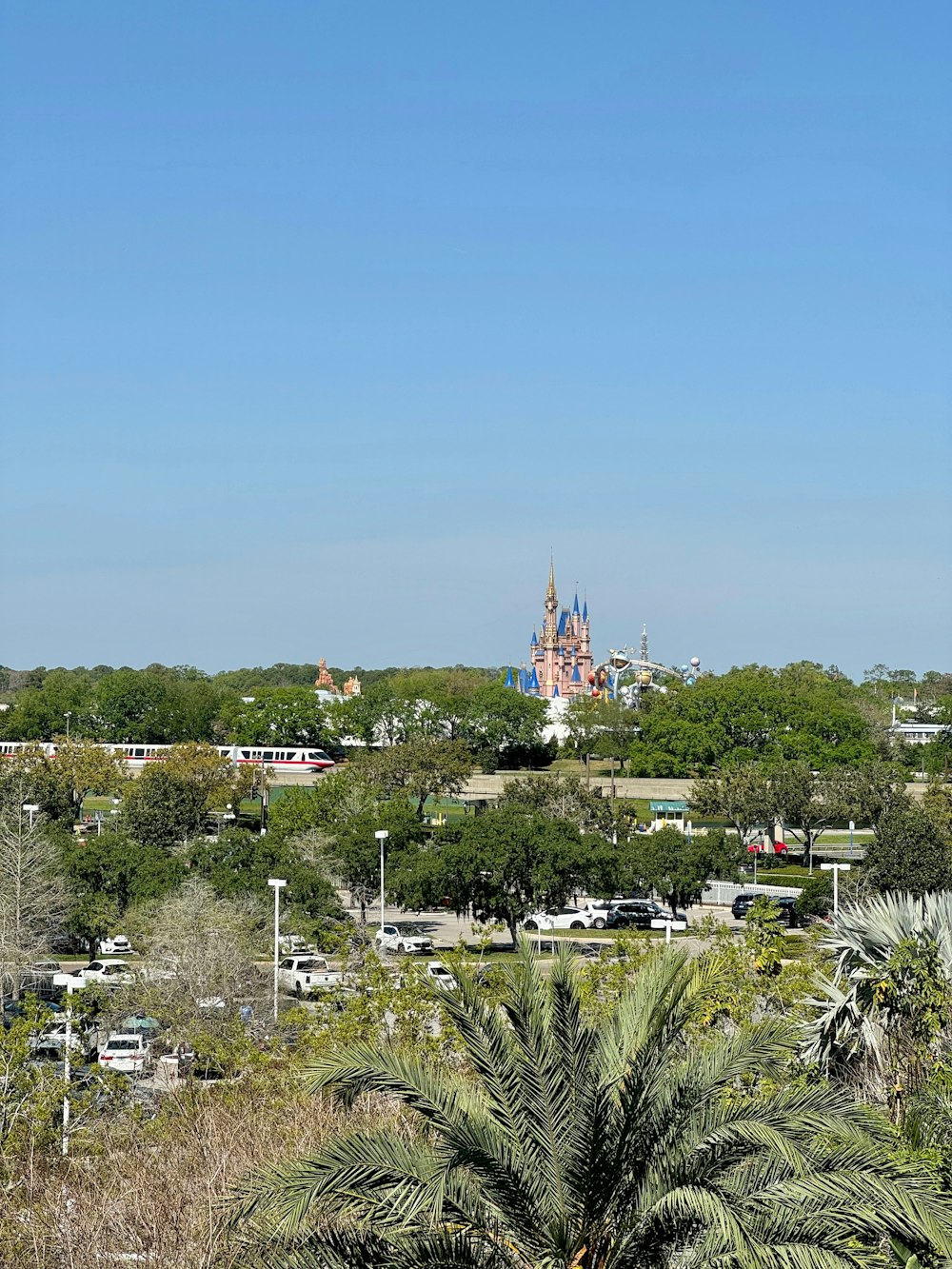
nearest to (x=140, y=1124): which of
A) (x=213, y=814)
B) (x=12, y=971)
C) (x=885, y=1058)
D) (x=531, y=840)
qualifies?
(x=885, y=1058)

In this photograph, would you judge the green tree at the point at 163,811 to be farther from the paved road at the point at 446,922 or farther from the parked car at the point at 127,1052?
the parked car at the point at 127,1052

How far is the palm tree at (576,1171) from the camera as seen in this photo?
947 cm

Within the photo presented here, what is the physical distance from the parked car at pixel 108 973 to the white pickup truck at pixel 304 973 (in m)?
3.03

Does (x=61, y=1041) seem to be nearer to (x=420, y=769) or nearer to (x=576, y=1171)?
(x=576, y=1171)

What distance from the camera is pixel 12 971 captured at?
2923cm

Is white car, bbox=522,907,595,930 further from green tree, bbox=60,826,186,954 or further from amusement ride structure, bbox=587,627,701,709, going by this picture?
amusement ride structure, bbox=587,627,701,709

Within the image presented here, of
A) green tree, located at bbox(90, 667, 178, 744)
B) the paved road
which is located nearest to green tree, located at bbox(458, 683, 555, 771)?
green tree, located at bbox(90, 667, 178, 744)

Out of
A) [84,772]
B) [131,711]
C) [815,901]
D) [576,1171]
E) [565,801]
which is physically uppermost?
[131,711]

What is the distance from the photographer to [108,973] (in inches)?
1156

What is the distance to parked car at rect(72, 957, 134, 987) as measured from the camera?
25906 mm

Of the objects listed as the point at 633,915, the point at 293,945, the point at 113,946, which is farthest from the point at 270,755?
the point at 293,945

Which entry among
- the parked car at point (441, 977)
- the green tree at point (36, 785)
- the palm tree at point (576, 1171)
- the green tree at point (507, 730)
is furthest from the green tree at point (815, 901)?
the green tree at point (507, 730)

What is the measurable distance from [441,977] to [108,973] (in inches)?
279

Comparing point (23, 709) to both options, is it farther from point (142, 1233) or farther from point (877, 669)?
point (142, 1233)
